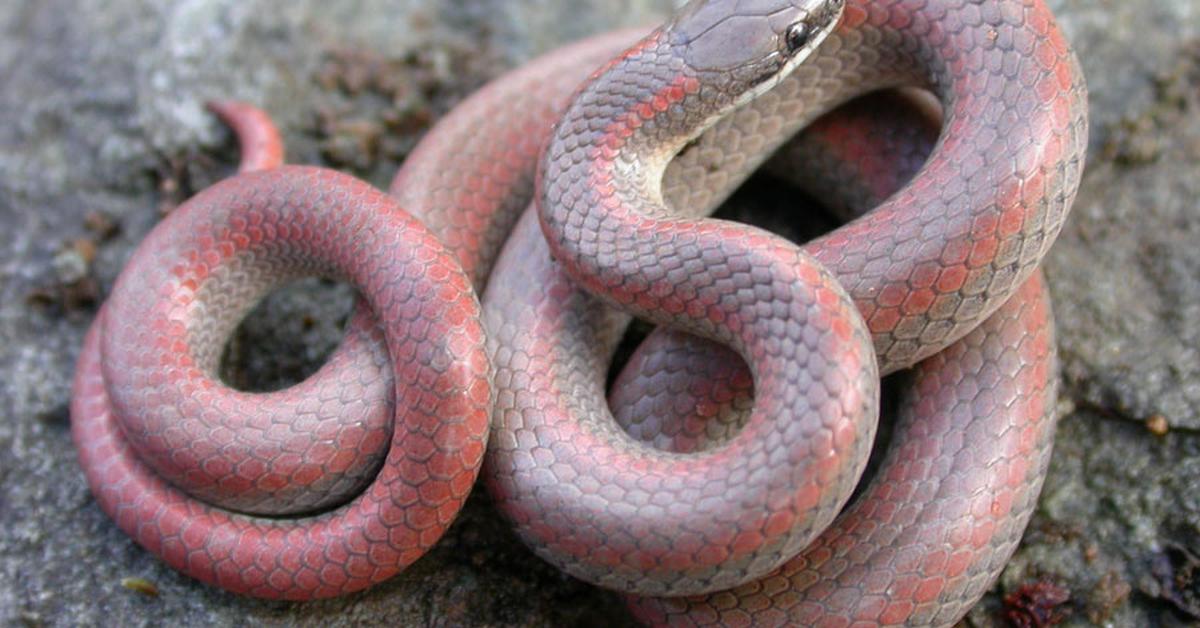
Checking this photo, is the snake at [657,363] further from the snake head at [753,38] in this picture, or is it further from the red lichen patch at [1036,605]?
the red lichen patch at [1036,605]

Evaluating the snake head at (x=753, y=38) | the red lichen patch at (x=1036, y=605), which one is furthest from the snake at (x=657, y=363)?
the red lichen patch at (x=1036, y=605)

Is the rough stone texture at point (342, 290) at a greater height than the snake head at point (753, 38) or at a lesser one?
lesser

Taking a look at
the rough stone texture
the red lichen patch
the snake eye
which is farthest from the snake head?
the red lichen patch

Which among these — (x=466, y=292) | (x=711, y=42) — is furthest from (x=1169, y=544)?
(x=466, y=292)

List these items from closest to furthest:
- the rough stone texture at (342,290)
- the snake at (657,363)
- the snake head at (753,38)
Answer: the snake at (657,363)
the snake head at (753,38)
the rough stone texture at (342,290)

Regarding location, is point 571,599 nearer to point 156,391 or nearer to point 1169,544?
point 156,391

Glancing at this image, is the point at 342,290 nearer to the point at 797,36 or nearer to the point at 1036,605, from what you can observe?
the point at 797,36

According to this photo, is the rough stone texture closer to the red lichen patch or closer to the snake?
the red lichen patch

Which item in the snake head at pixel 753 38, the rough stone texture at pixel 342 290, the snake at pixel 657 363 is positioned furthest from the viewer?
the rough stone texture at pixel 342 290

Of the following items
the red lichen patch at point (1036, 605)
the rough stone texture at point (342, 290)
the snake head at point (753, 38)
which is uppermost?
the snake head at point (753, 38)
